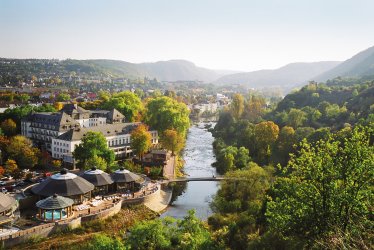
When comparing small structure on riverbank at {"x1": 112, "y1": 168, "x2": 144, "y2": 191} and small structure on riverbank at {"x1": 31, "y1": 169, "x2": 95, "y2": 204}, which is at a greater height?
small structure on riverbank at {"x1": 31, "y1": 169, "x2": 95, "y2": 204}

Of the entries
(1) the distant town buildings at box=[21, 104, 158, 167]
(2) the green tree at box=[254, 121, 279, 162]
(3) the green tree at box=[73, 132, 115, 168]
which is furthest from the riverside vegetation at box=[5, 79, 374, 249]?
(1) the distant town buildings at box=[21, 104, 158, 167]

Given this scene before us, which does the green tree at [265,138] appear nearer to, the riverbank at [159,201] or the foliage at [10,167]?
the riverbank at [159,201]

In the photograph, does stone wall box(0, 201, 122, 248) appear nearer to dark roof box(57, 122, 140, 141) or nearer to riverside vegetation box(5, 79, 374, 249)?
riverside vegetation box(5, 79, 374, 249)

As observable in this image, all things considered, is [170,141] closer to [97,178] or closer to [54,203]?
[97,178]

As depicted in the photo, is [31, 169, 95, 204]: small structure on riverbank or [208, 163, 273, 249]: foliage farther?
[31, 169, 95, 204]: small structure on riverbank

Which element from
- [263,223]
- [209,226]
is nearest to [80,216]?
[209,226]

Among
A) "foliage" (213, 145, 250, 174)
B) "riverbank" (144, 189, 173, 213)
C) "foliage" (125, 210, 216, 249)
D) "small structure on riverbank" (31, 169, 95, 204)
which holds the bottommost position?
"riverbank" (144, 189, 173, 213)

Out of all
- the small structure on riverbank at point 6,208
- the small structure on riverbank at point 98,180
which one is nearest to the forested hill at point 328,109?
the small structure on riverbank at point 98,180
